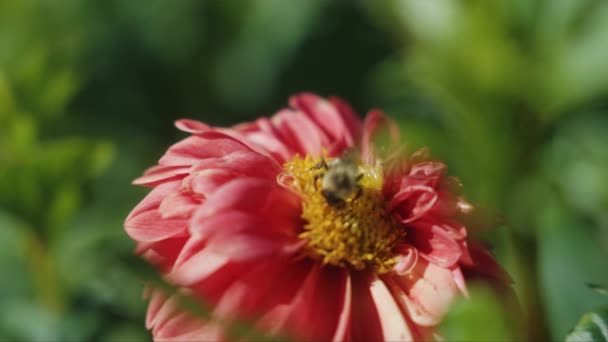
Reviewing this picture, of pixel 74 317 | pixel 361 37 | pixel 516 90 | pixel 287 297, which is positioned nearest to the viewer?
pixel 516 90

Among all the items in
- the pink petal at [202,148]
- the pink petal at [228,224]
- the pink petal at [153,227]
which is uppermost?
the pink petal at [202,148]

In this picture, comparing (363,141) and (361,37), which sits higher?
(361,37)

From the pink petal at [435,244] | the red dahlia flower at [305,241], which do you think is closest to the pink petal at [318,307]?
the red dahlia flower at [305,241]

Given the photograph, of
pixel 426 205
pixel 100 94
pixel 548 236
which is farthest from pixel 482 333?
pixel 100 94

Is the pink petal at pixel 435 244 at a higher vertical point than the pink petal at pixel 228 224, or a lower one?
lower

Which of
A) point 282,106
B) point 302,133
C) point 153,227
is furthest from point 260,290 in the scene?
point 282,106

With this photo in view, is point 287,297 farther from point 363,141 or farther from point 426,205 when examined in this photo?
point 363,141

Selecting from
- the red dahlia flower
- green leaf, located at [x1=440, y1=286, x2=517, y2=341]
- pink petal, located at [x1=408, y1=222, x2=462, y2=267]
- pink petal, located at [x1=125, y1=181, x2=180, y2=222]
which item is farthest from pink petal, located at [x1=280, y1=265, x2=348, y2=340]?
green leaf, located at [x1=440, y1=286, x2=517, y2=341]

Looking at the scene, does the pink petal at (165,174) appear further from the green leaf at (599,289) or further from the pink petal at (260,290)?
the green leaf at (599,289)
